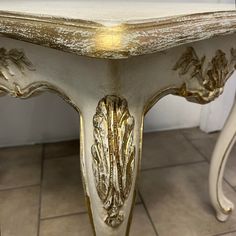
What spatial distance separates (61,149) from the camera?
111cm

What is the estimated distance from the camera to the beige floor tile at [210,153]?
38.3 inches

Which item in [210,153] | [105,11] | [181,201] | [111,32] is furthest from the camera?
[210,153]

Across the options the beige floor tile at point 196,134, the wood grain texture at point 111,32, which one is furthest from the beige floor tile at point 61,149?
the wood grain texture at point 111,32

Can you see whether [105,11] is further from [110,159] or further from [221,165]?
[221,165]

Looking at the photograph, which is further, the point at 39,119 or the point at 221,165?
the point at 39,119

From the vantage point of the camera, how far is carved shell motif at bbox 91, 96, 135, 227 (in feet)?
1.16

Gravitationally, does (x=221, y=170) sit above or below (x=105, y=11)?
below

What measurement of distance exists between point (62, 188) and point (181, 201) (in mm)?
369

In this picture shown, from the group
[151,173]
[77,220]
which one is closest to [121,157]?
[77,220]

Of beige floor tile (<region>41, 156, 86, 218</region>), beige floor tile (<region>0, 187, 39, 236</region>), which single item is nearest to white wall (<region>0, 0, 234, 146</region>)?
beige floor tile (<region>41, 156, 86, 218</region>)

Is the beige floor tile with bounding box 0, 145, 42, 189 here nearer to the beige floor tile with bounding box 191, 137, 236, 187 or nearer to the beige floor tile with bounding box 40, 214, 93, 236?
the beige floor tile with bounding box 40, 214, 93, 236

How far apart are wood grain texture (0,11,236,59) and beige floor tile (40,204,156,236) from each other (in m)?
0.55

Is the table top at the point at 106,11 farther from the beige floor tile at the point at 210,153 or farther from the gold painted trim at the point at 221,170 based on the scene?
the beige floor tile at the point at 210,153

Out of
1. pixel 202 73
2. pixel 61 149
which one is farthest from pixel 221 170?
pixel 61 149
